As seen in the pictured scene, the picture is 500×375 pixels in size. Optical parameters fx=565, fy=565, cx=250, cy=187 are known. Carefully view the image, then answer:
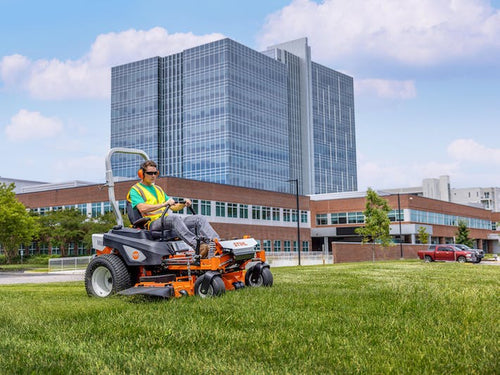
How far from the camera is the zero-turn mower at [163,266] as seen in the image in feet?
27.9

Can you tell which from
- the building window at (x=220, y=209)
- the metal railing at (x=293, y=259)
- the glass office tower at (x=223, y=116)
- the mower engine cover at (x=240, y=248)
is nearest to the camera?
the mower engine cover at (x=240, y=248)

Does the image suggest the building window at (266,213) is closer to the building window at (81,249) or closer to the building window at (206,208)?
the building window at (206,208)

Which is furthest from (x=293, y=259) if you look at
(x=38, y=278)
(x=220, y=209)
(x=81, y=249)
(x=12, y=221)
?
(x=38, y=278)

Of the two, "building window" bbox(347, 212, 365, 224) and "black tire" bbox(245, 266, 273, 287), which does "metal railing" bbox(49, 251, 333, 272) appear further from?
"black tire" bbox(245, 266, 273, 287)

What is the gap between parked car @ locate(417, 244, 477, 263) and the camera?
4641 centimetres

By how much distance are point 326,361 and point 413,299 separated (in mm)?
3659

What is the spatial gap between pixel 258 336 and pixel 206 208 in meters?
55.6

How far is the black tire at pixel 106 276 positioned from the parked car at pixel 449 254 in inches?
1640

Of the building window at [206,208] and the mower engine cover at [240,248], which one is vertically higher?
the building window at [206,208]

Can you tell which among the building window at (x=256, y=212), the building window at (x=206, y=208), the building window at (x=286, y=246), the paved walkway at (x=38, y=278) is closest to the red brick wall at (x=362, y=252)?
the building window at (x=256, y=212)

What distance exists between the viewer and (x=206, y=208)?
60781 mm

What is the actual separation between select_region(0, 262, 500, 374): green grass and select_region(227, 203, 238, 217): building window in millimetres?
56348

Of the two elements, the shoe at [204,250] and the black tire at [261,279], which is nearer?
the shoe at [204,250]

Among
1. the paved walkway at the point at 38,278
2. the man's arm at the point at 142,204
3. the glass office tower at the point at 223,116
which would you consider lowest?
the paved walkway at the point at 38,278
